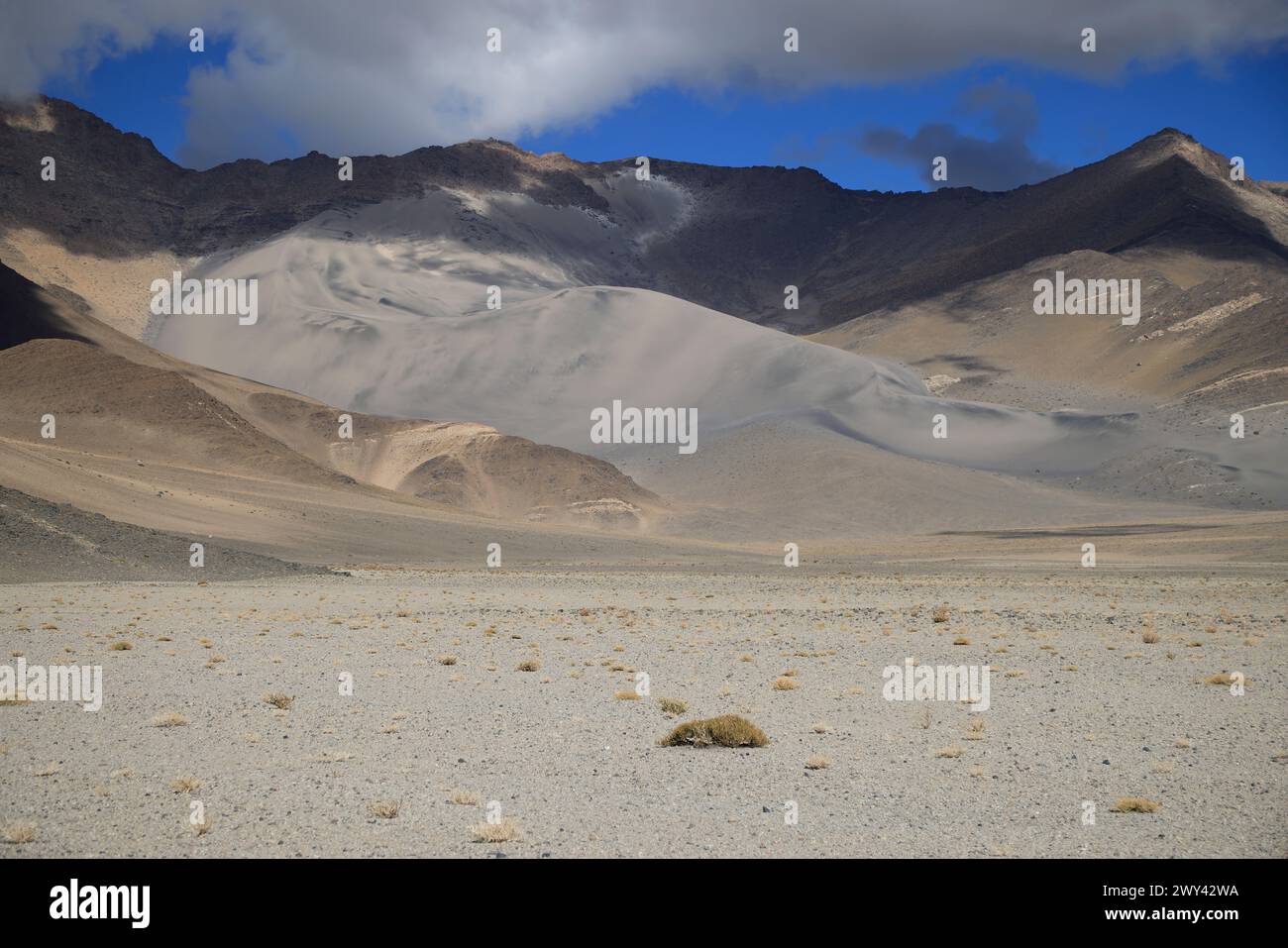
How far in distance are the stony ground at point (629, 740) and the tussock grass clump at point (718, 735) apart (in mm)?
200

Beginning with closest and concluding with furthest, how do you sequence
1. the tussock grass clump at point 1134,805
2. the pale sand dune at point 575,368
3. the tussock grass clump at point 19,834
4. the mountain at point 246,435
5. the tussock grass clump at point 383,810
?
the tussock grass clump at point 19,834
the tussock grass clump at point 383,810
the tussock grass clump at point 1134,805
the mountain at point 246,435
the pale sand dune at point 575,368

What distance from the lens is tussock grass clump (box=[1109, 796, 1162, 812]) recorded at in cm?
828

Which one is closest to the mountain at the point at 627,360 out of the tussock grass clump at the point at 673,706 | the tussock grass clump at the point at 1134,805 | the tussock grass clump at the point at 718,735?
the tussock grass clump at the point at 673,706

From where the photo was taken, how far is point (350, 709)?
12.9 meters

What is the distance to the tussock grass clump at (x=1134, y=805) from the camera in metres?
8.28

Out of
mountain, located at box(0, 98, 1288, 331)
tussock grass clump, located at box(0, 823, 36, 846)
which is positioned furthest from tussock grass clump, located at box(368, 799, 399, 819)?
mountain, located at box(0, 98, 1288, 331)

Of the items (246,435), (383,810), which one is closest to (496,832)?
(383,810)

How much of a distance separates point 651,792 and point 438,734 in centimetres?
325

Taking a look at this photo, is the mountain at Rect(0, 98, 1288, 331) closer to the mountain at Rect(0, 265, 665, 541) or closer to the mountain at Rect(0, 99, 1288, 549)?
the mountain at Rect(0, 99, 1288, 549)

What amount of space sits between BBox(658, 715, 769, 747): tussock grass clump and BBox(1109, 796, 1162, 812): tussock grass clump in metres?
3.47

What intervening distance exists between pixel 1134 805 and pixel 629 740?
4697mm

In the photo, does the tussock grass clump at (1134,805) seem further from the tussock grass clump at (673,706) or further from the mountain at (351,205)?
the mountain at (351,205)

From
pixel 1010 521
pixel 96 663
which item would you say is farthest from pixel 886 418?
pixel 96 663
